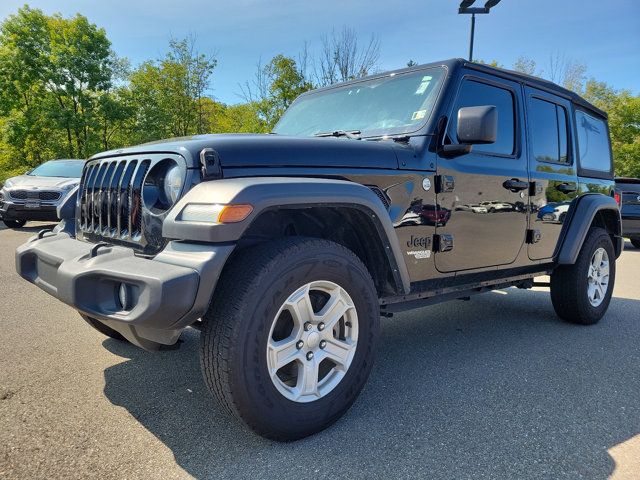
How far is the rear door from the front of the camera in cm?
360

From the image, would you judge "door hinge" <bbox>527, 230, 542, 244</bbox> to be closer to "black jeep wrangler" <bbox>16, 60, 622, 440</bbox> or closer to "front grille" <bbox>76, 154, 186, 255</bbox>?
"black jeep wrangler" <bbox>16, 60, 622, 440</bbox>

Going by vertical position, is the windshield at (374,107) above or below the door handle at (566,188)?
above

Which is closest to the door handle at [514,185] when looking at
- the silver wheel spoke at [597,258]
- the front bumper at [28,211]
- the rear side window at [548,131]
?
the rear side window at [548,131]

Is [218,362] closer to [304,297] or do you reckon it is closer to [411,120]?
[304,297]

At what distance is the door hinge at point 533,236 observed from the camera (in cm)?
354

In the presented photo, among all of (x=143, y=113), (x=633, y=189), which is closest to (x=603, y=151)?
(x=633, y=189)

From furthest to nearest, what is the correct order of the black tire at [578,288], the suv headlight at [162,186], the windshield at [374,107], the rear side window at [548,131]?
the black tire at [578,288] → the rear side window at [548,131] → the windshield at [374,107] → the suv headlight at [162,186]

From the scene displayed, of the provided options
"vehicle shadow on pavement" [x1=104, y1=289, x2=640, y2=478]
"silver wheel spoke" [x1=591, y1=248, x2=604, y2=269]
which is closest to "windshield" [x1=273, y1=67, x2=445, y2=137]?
"vehicle shadow on pavement" [x1=104, y1=289, x2=640, y2=478]

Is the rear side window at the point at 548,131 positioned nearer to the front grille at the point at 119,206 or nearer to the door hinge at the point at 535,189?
the door hinge at the point at 535,189

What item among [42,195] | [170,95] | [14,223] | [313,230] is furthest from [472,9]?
[170,95]

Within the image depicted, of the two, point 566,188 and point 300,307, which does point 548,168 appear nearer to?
point 566,188

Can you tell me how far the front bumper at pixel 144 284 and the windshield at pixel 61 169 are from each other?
9.55 metres

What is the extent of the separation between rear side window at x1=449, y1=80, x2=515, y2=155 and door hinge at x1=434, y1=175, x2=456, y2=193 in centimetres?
38

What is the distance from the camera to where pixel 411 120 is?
9.65 feet
